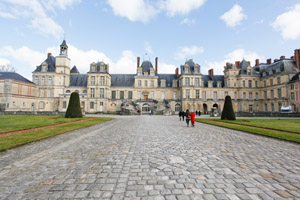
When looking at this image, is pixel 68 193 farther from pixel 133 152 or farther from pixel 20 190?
pixel 133 152

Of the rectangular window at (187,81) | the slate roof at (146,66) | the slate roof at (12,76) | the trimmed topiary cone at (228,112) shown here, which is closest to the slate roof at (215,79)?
the rectangular window at (187,81)

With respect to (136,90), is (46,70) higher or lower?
higher

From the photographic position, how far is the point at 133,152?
4.82m

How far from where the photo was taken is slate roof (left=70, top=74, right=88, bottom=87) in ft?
133

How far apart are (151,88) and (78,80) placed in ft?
65.0

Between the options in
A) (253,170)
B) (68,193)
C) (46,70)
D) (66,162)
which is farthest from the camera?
(46,70)

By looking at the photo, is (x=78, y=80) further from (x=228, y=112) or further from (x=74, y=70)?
(x=228, y=112)

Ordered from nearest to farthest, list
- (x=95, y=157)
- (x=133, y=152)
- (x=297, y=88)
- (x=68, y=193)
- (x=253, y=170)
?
(x=68, y=193) < (x=253, y=170) < (x=95, y=157) < (x=133, y=152) < (x=297, y=88)

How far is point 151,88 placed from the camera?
40281 mm

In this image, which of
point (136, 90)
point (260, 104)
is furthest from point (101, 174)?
point (260, 104)

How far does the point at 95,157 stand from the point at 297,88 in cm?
4105

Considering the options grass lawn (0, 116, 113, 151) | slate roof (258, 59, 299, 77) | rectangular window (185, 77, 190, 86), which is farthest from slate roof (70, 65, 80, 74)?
slate roof (258, 59, 299, 77)

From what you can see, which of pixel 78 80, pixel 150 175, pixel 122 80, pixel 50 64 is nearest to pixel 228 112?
pixel 150 175

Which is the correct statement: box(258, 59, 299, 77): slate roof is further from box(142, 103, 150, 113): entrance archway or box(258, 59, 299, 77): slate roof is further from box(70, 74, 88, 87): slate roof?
box(70, 74, 88, 87): slate roof
